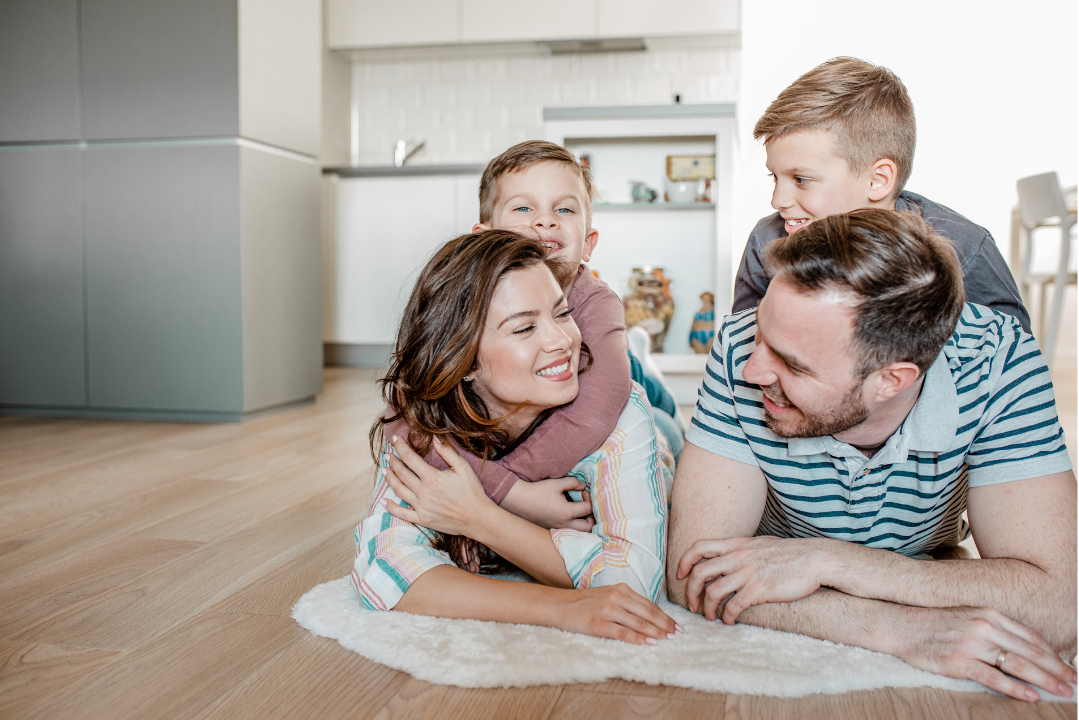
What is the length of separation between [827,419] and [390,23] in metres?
5.06

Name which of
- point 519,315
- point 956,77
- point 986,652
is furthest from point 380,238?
point 986,652

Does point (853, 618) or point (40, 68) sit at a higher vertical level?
point (40, 68)

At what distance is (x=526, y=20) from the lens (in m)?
5.23

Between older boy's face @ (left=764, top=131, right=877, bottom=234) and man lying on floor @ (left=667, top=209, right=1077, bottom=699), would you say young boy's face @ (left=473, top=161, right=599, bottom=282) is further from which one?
man lying on floor @ (left=667, top=209, right=1077, bottom=699)

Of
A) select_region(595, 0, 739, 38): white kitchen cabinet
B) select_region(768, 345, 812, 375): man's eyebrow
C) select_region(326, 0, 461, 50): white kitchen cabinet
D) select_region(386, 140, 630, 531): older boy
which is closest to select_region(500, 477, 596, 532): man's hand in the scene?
select_region(386, 140, 630, 531): older boy

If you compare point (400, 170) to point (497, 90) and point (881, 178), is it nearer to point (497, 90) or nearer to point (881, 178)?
point (497, 90)

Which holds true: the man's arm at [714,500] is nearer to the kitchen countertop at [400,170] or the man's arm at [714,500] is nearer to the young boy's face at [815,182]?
the young boy's face at [815,182]

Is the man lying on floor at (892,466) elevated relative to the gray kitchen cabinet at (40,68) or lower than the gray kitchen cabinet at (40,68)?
lower

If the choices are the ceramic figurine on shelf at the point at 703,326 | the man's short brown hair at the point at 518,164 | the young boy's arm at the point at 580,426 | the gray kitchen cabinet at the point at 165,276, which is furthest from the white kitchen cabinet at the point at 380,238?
the young boy's arm at the point at 580,426

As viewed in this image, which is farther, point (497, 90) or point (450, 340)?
point (497, 90)

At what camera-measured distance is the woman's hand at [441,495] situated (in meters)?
1.22

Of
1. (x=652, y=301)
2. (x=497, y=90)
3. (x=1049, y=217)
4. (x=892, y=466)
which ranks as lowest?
(x=892, y=466)

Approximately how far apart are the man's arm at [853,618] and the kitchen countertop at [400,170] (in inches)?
158

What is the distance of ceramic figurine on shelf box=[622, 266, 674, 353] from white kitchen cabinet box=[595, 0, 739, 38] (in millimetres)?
2098
